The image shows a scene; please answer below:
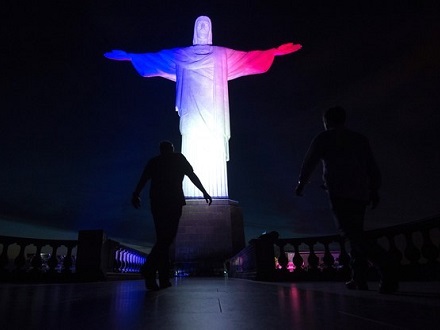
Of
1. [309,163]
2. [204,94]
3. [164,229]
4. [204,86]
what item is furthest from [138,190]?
[204,86]

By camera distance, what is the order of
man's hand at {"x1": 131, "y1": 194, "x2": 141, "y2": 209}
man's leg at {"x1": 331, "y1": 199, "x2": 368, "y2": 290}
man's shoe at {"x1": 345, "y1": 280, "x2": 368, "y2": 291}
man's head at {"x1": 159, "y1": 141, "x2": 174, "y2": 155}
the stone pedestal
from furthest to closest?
the stone pedestal
man's head at {"x1": 159, "y1": 141, "x2": 174, "y2": 155}
man's hand at {"x1": 131, "y1": 194, "x2": 141, "y2": 209}
man's shoe at {"x1": 345, "y1": 280, "x2": 368, "y2": 291}
man's leg at {"x1": 331, "y1": 199, "x2": 368, "y2": 290}

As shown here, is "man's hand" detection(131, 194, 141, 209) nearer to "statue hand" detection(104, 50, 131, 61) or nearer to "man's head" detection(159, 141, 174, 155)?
"man's head" detection(159, 141, 174, 155)

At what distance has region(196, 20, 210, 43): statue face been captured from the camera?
16.0 m

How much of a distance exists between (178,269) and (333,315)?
12129 millimetres

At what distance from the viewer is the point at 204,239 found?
1319 centimetres

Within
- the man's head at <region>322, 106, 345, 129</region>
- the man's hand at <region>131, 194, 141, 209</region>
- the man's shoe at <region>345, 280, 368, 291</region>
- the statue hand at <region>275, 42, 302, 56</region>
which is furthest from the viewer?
the statue hand at <region>275, 42, 302, 56</region>

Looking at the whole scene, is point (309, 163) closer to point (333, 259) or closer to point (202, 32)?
point (333, 259)

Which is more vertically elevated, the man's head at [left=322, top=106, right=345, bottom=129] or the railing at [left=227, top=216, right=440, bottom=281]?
the man's head at [left=322, top=106, right=345, bottom=129]

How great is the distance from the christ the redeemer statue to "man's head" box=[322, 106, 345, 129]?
10.6 m

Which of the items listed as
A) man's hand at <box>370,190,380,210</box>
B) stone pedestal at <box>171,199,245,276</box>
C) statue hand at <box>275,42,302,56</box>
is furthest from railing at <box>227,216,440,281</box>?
statue hand at <box>275,42,302,56</box>

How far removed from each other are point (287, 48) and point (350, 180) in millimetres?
13731

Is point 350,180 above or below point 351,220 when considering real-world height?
above

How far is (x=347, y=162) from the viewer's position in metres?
3.06

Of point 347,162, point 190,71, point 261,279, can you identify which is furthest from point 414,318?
point 190,71
